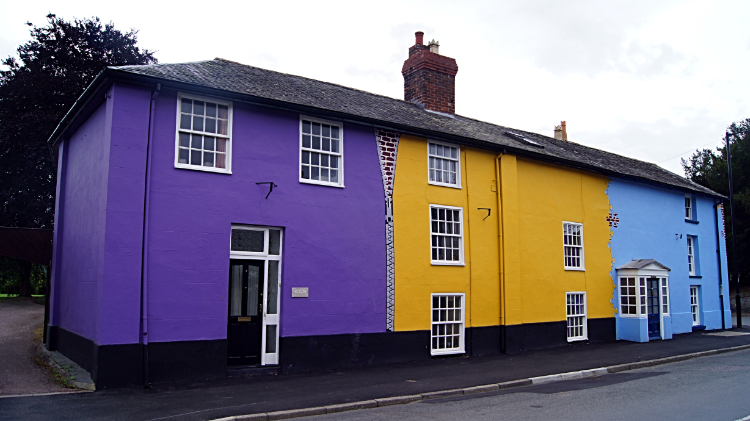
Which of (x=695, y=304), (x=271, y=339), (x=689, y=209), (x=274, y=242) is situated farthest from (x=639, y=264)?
(x=271, y=339)

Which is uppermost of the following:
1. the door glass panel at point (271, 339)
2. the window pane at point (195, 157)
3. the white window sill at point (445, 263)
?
the window pane at point (195, 157)

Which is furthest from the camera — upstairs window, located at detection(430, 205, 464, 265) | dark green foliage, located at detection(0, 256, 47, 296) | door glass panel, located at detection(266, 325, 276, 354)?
dark green foliage, located at detection(0, 256, 47, 296)

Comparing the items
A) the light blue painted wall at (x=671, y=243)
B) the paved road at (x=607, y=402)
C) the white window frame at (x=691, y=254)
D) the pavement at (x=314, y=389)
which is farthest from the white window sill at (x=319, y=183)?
the white window frame at (x=691, y=254)

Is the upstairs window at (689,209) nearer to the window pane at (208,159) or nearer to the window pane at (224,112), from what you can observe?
the window pane at (224,112)

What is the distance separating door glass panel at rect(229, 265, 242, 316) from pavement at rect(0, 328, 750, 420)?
5.11ft

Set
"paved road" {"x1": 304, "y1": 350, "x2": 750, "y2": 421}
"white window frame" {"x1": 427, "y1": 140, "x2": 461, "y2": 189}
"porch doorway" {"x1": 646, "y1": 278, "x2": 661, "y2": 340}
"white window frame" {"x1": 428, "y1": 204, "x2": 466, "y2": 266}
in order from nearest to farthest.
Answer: "paved road" {"x1": 304, "y1": 350, "x2": 750, "y2": 421}
"white window frame" {"x1": 428, "y1": 204, "x2": 466, "y2": 266}
"white window frame" {"x1": 427, "y1": 140, "x2": 461, "y2": 189}
"porch doorway" {"x1": 646, "y1": 278, "x2": 661, "y2": 340}

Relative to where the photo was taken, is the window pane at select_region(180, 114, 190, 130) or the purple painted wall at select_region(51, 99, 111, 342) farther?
the window pane at select_region(180, 114, 190, 130)

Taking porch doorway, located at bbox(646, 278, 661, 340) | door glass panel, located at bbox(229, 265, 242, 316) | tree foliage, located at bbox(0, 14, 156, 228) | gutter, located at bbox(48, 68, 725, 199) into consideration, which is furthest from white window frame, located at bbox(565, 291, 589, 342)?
tree foliage, located at bbox(0, 14, 156, 228)

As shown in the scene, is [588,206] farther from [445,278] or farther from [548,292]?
[445,278]

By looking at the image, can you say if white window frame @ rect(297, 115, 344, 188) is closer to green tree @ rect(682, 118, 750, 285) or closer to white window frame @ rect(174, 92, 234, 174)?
white window frame @ rect(174, 92, 234, 174)

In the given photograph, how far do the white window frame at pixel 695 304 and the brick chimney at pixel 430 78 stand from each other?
1373 cm

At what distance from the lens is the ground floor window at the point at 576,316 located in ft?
61.1

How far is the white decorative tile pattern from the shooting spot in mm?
14125

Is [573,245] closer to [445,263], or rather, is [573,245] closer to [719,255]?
[445,263]
